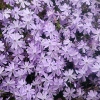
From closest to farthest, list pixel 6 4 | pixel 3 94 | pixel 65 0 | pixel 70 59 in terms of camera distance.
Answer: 1. pixel 3 94
2. pixel 70 59
3. pixel 6 4
4. pixel 65 0

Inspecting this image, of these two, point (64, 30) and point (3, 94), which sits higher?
point (64, 30)

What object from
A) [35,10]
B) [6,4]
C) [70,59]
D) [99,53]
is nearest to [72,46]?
[70,59]

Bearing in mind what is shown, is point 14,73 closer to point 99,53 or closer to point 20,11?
point 20,11

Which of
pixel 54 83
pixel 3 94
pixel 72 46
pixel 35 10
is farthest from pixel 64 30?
pixel 3 94

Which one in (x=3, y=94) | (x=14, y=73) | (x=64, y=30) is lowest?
(x=3, y=94)

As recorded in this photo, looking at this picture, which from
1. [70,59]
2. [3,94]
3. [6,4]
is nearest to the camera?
[3,94]

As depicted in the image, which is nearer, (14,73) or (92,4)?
(14,73)

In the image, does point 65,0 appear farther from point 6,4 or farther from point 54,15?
point 6,4
